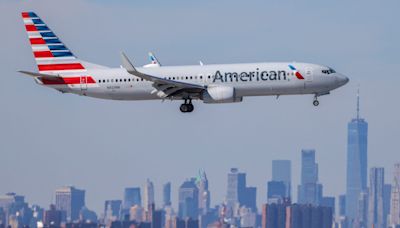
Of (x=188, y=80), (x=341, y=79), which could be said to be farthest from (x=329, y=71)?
(x=188, y=80)

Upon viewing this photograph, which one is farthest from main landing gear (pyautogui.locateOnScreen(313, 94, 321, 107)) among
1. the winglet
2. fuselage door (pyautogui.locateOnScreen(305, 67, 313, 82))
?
the winglet

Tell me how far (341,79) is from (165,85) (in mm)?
18242

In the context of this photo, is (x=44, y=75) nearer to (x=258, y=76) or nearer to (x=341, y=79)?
(x=258, y=76)

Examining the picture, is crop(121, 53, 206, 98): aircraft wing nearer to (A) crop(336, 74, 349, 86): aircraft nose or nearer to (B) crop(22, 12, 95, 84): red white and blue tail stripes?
(B) crop(22, 12, 95, 84): red white and blue tail stripes

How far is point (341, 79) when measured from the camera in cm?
13625

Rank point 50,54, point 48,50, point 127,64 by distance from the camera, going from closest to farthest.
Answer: point 127,64 < point 50,54 < point 48,50

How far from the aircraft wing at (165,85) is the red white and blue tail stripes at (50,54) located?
744 cm

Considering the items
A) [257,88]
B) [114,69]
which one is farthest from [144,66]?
[257,88]

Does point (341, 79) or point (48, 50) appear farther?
point (48, 50)

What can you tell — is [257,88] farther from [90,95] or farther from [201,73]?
[90,95]

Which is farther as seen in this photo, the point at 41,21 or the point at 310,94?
the point at 41,21

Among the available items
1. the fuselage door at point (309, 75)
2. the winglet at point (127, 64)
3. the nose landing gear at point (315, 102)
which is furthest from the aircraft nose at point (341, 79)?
the winglet at point (127, 64)

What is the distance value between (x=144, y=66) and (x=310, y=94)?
18.1 meters

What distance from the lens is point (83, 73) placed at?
457ft
